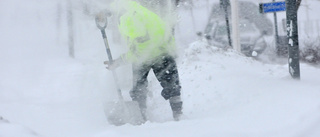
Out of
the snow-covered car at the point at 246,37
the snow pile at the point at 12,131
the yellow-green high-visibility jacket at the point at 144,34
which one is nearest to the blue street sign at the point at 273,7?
the yellow-green high-visibility jacket at the point at 144,34

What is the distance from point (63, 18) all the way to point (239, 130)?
10.4 m

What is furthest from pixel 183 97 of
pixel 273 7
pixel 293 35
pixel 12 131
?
pixel 273 7

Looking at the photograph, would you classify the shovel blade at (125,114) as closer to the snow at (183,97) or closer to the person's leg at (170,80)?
the snow at (183,97)

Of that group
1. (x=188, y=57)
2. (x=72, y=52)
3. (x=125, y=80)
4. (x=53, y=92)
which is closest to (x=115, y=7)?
(x=125, y=80)

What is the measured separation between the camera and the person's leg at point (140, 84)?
13.6 ft

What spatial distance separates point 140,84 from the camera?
4.28 metres

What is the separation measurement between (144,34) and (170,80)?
0.60 metres

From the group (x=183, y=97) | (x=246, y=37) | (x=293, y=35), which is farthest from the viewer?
(x=246, y=37)

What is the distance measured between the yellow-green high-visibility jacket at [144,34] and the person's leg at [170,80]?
11 centimetres

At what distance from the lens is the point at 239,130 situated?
114 inches

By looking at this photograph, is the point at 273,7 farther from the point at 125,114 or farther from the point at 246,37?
the point at 246,37

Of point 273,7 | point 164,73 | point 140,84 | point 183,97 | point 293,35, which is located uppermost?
point 273,7

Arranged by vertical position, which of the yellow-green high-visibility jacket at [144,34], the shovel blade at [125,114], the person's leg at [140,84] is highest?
the yellow-green high-visibility jacket at [144,34]

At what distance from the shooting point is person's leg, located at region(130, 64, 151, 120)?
4.16m
